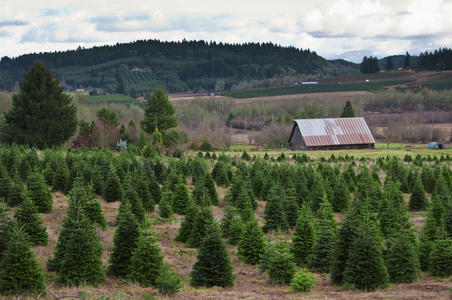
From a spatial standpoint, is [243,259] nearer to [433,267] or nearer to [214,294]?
[214,294]

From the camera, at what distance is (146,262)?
41.7ft

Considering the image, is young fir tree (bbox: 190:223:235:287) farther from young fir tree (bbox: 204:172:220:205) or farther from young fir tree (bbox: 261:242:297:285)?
young fir tree (bbox: 204:172:220:205)

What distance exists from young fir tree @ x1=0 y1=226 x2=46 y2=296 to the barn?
57.5 m

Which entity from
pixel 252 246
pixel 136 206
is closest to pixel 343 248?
pixel 252 246

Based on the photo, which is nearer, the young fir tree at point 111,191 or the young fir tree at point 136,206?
the young fir tree at point 136,206

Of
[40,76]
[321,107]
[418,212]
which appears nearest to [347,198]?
[418,212]

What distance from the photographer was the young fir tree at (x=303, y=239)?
53.3 ft

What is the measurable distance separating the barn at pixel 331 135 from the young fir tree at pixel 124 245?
5460cm

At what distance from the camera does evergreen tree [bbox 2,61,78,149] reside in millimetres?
45469

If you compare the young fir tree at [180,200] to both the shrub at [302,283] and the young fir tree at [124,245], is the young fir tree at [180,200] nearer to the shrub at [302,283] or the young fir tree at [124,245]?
the young fir tree at [124,245]

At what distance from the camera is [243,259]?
52.8 ft

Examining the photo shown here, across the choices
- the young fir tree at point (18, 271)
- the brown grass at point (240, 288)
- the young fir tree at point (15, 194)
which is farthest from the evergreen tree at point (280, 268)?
the young fir tree at point (15, 194)

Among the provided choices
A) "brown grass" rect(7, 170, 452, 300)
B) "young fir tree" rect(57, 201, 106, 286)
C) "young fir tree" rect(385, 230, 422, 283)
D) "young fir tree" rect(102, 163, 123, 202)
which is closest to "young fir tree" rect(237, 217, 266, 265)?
"brown grass" rect(7, 170, 452, 300)

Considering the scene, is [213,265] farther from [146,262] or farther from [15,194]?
[15,194]
